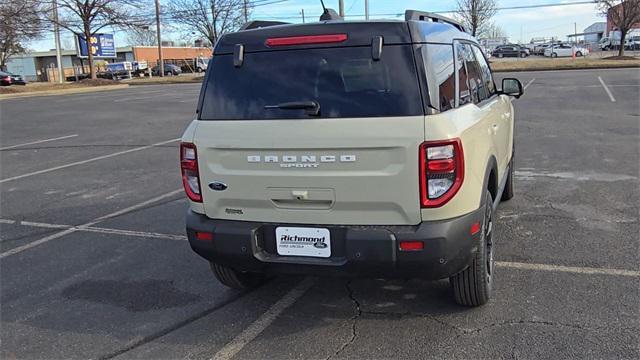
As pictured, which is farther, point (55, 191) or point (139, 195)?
point (55, 191)

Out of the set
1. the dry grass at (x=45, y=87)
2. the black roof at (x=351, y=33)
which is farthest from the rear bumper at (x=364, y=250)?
the dry grass at (x=45, y=87)

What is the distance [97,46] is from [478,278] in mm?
49468

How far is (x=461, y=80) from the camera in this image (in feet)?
12.2

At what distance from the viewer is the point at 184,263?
4.86 metres

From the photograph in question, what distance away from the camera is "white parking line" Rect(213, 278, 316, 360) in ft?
11.0

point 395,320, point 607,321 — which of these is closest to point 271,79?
point 395,320

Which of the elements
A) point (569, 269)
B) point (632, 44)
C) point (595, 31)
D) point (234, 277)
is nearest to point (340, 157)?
point (234, 277)

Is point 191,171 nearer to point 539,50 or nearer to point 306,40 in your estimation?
point 306,40

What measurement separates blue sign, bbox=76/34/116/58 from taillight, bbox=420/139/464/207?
44.0 m

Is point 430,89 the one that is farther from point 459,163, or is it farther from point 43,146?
point 43,146

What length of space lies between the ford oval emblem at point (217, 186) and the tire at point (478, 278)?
5.29 feet

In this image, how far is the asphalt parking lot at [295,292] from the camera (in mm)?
3383

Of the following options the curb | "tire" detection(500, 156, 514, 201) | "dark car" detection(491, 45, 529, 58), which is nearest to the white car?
"dark car" detection(491, 45, 529, 58)

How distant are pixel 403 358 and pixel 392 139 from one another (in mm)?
1269
